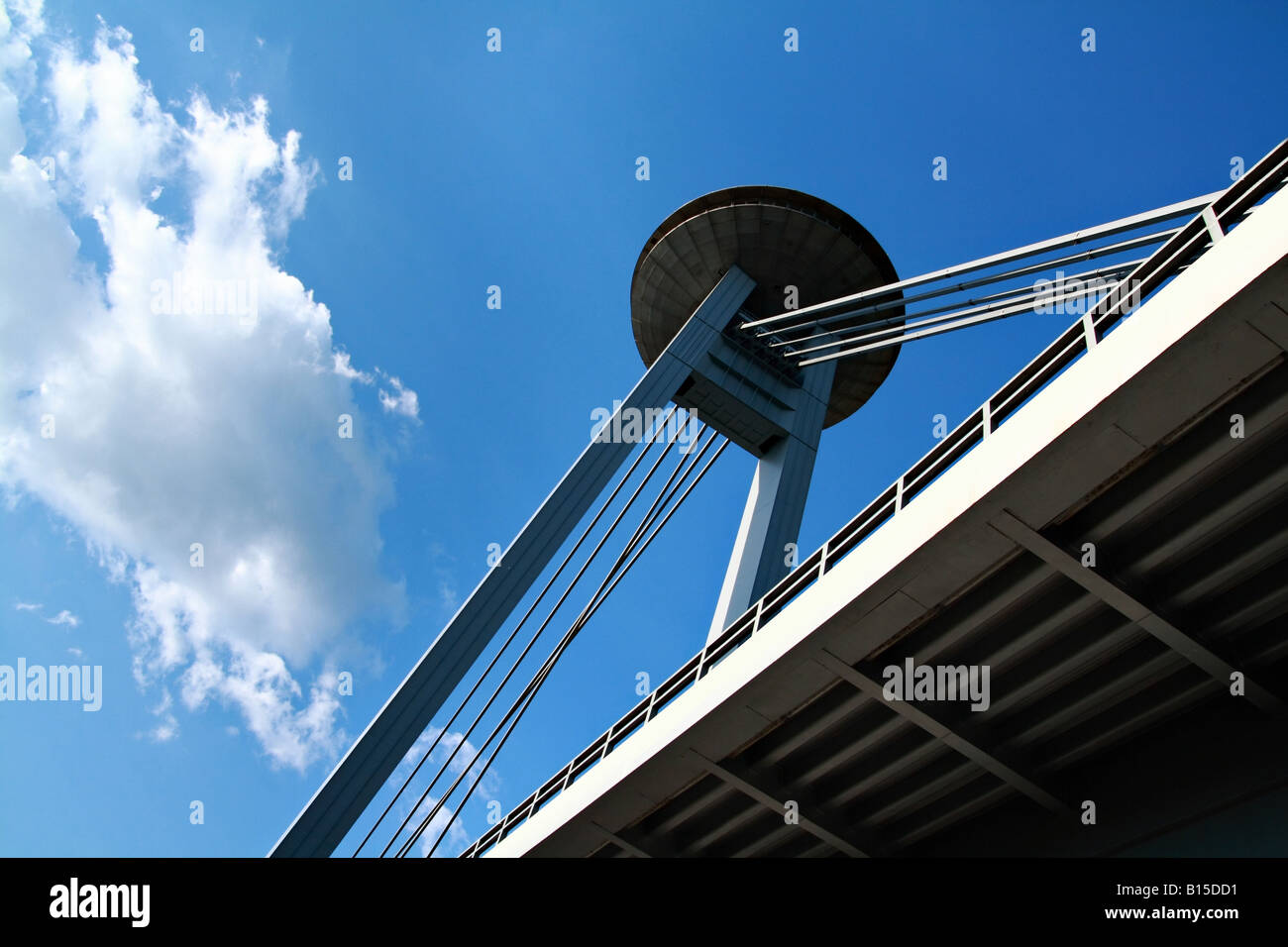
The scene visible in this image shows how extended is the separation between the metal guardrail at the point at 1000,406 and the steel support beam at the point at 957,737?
0.98 m

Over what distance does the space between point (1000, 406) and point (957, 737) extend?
3.36 meters

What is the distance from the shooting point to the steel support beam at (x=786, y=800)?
34.8ft

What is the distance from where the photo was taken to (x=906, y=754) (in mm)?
10242

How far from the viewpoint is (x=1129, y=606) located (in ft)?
26.4

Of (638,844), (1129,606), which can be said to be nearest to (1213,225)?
(1129,606)

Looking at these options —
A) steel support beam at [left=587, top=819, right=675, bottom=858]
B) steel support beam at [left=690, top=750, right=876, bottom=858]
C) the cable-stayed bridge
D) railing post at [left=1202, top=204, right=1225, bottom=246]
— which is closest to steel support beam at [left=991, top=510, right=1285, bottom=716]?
the cable-stayed bridge

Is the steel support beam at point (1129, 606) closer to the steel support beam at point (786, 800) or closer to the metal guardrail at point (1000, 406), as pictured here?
the metal guardrail at point (1000, 406)

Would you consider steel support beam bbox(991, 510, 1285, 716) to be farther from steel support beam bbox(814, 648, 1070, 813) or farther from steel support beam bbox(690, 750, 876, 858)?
steel support beam bbox(690, 750, 876, 858)

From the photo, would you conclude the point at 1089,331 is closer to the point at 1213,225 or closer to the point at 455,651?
the point at 1213,225
